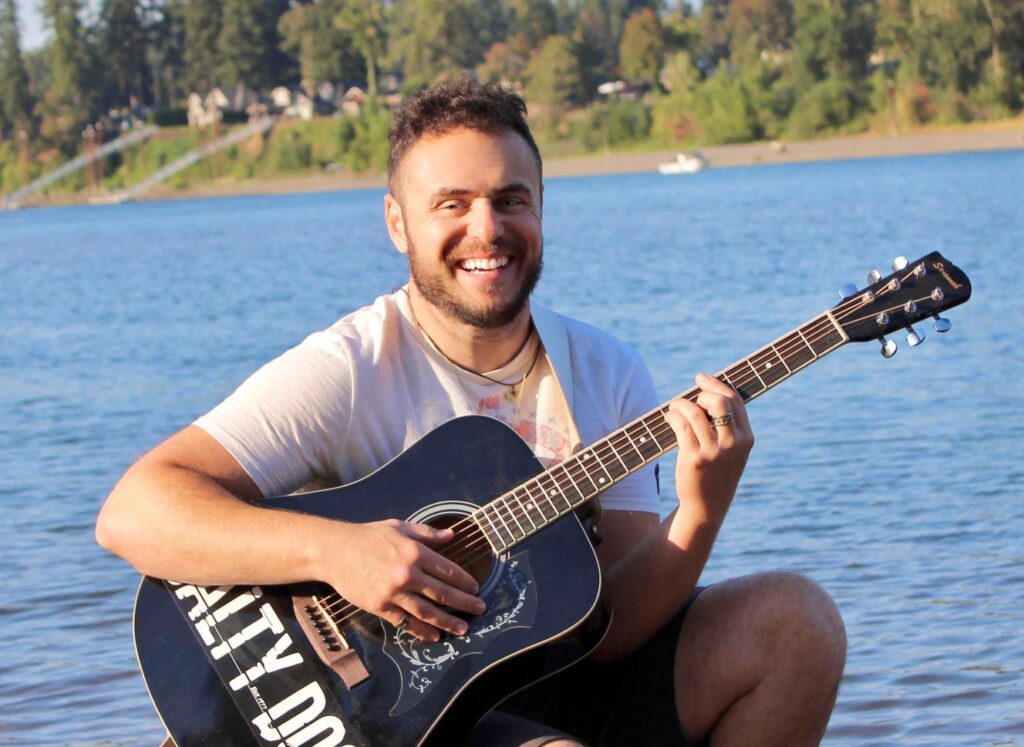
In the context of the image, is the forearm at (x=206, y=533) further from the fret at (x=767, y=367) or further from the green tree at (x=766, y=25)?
the green tree at (x=766, y=25)

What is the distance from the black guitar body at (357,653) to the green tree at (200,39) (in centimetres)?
12959

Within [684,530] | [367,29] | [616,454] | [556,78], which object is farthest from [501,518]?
[367,29]

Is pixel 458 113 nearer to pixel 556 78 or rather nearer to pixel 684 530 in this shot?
pixel 684 530

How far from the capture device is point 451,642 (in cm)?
333

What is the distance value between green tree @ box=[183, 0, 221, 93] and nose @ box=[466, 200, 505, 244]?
129380 millimetres

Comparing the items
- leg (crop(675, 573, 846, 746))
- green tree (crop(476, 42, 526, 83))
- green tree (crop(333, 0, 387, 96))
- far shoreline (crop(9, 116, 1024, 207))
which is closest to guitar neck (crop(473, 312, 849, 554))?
leg (crop(675, 573, 846, 746))

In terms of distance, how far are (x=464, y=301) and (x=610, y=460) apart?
470 millimetres

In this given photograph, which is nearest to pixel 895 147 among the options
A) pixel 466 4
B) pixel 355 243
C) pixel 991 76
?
pixel 991 76

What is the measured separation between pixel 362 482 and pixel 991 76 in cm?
7563

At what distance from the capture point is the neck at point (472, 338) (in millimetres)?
3588

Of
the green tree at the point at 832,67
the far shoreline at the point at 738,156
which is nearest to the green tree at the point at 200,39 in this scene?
the far shoreline at the point at 738,156

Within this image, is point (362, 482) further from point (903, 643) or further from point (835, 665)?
point (903, 643)

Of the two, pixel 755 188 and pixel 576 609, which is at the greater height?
pixel 576 609

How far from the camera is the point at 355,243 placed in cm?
4597
